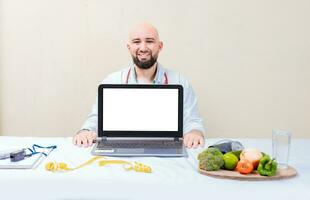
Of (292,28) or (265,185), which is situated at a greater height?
(292,28)

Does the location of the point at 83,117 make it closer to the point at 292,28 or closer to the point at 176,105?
the point at 176,105

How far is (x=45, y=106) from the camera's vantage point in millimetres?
3314

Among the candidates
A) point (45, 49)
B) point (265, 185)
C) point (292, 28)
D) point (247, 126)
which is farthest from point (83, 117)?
point (265, 185)

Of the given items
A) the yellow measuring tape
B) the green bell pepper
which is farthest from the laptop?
the green bell pepper

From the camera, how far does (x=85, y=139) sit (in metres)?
1.95

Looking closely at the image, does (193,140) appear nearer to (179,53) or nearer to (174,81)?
(174,81)

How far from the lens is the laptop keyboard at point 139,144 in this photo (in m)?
1.82

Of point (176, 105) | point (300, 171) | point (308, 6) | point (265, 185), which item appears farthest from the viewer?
point (308, 6)

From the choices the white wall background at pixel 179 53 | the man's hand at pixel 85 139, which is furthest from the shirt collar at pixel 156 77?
the man's hand at pixel 85 139

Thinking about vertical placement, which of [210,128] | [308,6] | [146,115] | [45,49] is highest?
[308,6]

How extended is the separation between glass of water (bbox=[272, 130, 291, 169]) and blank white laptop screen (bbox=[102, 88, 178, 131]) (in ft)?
1.75

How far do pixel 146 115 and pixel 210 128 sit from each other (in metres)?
1.41

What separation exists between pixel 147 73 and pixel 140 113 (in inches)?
25.6

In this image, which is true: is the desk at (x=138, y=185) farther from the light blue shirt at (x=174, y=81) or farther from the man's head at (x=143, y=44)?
the man's head at (x=143, y=44)
